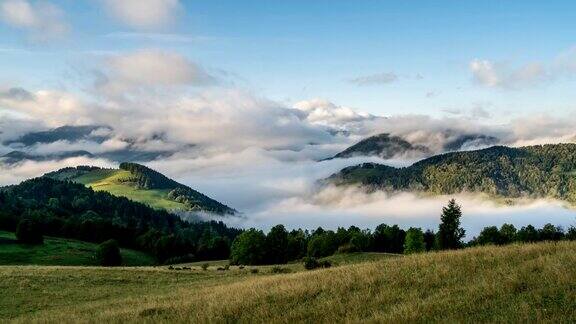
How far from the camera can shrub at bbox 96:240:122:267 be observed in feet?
436

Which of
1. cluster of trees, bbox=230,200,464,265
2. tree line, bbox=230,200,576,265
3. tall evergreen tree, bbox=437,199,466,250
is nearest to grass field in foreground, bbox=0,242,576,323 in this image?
tree line, bbox=230,200,576,265

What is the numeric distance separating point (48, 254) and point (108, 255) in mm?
14761

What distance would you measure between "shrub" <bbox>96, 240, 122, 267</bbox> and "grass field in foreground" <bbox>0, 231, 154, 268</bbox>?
2023mm

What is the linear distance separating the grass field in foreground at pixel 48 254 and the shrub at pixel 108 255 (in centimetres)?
202

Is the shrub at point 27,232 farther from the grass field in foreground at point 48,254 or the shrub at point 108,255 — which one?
the shrub at point 108,255

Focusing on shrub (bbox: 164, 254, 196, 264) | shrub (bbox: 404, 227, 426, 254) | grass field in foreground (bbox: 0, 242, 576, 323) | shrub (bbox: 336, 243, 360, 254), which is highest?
shrub (bbox: 404, 227, 426, 254)

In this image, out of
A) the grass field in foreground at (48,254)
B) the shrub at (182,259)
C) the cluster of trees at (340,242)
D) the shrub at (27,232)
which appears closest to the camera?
the cluster of trees at (340,242)

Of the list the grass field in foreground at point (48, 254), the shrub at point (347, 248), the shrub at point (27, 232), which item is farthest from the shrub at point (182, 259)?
the shrub at point (347, 248)

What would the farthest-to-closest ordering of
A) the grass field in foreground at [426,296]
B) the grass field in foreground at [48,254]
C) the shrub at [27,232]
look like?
the shrub at [27,232]
the grass field in foreground at [48,254]
the grass field in foreground at [426,296]

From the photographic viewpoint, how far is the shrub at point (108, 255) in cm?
13288

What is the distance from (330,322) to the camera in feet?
52.2

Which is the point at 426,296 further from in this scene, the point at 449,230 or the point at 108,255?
the point at 108,255

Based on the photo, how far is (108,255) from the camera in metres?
135

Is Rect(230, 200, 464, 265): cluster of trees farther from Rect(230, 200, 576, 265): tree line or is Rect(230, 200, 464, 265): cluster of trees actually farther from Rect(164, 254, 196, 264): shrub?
Rect(164, 254, 196, 264): shrub
